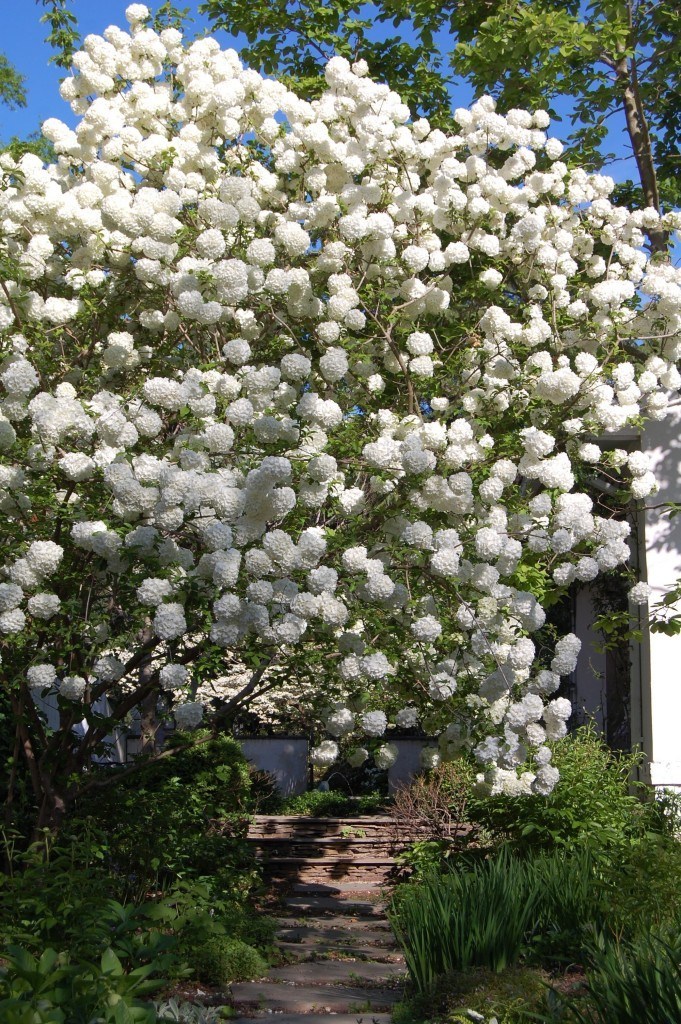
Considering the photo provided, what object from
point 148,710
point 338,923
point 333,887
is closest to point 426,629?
point 338,923

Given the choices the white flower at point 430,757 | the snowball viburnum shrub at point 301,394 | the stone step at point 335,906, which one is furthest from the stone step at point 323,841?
the white flower at point 430,757

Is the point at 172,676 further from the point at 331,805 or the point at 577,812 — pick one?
the point at 331,805

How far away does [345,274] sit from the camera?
493 centimetres

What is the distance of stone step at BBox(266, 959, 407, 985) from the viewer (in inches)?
216

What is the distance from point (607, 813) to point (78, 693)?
12.2 ft

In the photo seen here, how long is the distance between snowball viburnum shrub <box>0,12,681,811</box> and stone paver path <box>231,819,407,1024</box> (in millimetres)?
1172

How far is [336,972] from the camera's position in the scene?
18.9 ft

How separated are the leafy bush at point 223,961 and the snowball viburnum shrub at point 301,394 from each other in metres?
1.18

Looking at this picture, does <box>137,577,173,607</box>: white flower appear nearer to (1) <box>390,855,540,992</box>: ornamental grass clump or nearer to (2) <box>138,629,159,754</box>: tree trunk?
(2) <box>138,629,159,754</box>: tree trunk

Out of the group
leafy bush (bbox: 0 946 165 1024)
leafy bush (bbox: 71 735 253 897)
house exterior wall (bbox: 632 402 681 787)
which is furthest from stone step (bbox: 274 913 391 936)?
leafy bush (bbox: 0 946 165 1024)

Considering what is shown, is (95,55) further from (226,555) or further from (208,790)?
(208,790)

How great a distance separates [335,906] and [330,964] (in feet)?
8.10

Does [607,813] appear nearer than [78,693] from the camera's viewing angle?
No

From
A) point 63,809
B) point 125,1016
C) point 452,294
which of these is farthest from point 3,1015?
point 452,294
